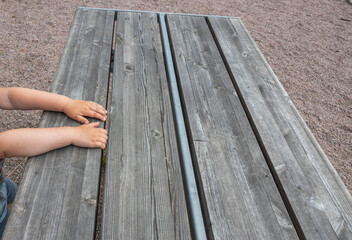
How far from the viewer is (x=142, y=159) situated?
1.05 metres

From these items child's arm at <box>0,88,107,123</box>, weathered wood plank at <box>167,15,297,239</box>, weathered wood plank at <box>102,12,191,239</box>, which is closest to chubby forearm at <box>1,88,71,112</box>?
child's arm at <box>0,88,107,123</box>

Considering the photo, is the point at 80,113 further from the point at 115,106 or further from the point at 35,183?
the point at 35,183

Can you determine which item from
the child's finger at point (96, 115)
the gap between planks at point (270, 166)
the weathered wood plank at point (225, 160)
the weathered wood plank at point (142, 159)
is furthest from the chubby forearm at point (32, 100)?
the gap between planks at point (270, 166)

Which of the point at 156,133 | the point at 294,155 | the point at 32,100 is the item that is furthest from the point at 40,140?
the point at 294,155

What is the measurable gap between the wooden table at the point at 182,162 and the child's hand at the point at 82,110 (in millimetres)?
41

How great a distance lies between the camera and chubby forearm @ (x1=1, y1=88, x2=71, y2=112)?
1182mm

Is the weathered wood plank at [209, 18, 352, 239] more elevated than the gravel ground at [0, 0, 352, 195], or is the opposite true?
the weathered wood plank at [209, 18, 352, 239]

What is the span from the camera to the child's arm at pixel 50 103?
118 centimetres

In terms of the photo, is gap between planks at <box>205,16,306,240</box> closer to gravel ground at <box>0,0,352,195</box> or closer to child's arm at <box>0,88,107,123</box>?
child's arm at <box>0,88,107,123</box>

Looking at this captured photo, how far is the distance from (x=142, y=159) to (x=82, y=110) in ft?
1.14

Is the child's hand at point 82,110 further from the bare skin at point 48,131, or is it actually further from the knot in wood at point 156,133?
the knot in wood at point 156,133

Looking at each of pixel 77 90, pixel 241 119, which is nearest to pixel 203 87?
pixel 241 119

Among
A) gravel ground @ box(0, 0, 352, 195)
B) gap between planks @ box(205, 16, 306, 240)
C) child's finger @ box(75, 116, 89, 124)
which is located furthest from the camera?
gravel ground @ box(0, 0, 352, 195)

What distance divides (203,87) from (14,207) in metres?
0.95
